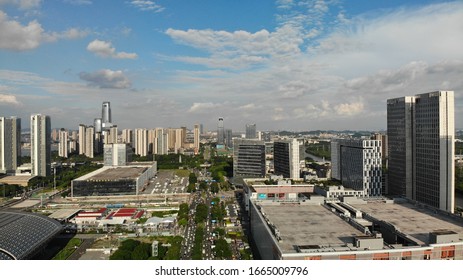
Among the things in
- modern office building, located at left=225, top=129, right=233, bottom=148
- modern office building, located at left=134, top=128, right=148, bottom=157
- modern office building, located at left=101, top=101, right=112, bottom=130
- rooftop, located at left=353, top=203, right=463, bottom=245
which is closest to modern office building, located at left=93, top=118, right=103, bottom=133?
modern office building, located at left=101, top=101, right=112, bottom=130

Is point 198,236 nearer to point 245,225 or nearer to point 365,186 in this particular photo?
point 245,225

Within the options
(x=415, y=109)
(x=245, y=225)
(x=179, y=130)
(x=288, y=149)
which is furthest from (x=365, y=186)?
(x=179, y=130)

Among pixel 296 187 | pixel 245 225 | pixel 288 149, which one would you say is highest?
pixel 288 149

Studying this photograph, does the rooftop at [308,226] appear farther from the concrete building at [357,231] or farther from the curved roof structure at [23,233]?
the curved roof structure at [23,233]

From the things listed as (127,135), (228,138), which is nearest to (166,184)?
(127,135)

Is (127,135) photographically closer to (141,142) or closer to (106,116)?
(106,116)

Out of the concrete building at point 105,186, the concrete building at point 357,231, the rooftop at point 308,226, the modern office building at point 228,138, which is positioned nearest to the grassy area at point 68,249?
the concrete building at point 357,231
